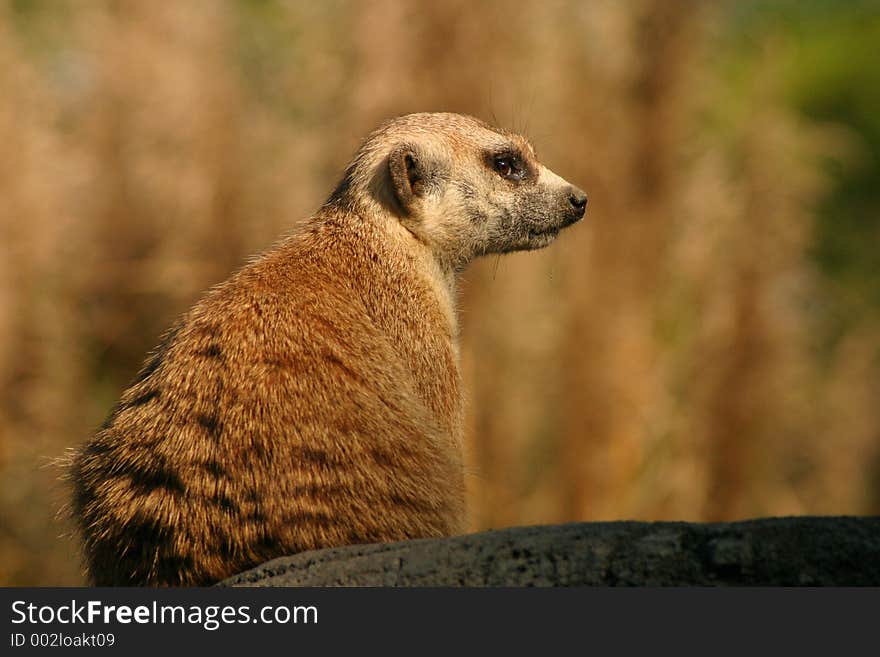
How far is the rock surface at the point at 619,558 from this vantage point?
2.88 metres

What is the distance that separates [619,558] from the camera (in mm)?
2947

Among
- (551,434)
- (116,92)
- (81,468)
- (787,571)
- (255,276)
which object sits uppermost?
(116,92)

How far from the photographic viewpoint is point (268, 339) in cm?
351

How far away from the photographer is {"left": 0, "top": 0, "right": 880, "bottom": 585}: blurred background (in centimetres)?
806

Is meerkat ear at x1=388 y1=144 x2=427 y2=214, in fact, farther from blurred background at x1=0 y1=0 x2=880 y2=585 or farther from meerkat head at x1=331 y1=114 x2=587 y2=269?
blurred background at x1=0 y1=0 x2=880 y2=585

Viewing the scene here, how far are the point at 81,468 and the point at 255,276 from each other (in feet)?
2.60

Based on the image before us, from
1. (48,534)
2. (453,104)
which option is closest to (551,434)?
(453,104)

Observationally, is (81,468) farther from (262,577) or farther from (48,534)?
(48,534)

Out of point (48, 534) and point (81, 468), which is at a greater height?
point (48, 534)

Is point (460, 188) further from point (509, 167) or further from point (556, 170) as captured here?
point (556, 170)

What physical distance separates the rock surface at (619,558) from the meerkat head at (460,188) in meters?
1.54

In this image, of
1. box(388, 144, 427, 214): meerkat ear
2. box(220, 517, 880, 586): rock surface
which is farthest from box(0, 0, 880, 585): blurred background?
box(220, 517, 880, 586): rock surface

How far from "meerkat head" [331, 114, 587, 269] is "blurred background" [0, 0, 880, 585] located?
10.9 feet

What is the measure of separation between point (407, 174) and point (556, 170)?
4211mm
